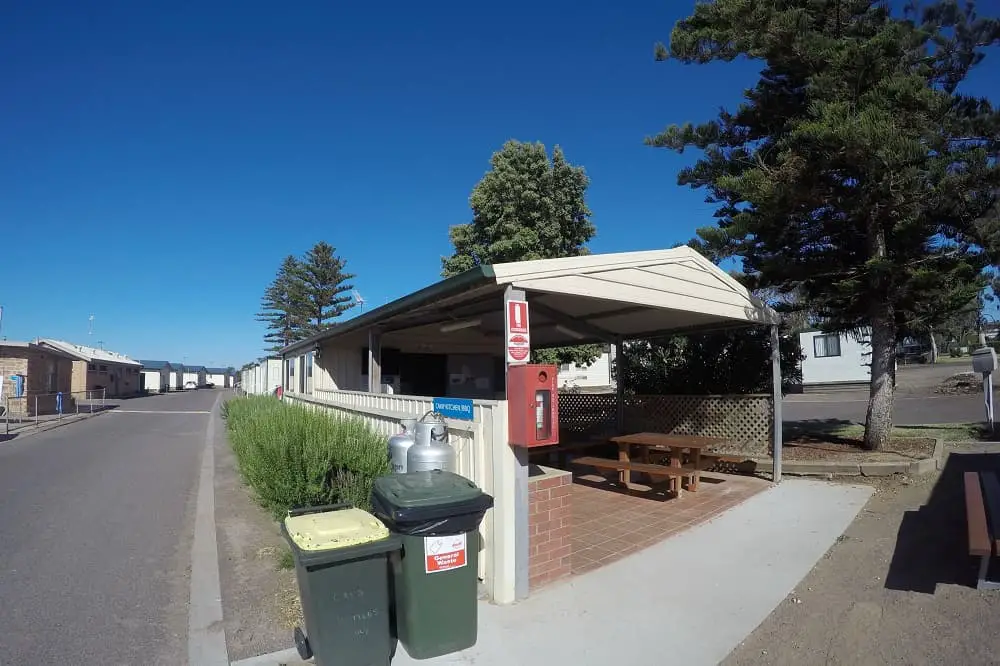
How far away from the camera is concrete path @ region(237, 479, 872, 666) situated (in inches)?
136

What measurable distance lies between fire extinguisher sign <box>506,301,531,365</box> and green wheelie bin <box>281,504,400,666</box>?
1.68 m

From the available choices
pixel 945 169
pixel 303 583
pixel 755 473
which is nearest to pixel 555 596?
pixel 303 583

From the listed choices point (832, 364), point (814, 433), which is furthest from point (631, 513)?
point (832, 364)

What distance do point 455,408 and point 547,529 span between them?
4.11ft

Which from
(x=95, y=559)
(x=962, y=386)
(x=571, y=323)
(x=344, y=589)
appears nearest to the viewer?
(x=344, y=589)

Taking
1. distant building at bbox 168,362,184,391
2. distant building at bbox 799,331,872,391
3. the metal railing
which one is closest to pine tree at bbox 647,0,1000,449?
the metal railing

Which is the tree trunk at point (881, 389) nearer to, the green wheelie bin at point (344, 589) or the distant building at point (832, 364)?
the green wheelie bin at point (344, 589)

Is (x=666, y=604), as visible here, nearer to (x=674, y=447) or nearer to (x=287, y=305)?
(x=674, y=447)

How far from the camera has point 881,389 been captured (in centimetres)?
896

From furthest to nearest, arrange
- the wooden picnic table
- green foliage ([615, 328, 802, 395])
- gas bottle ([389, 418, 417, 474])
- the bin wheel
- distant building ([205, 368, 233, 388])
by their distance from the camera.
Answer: distant building ([205, 368, 233, 388])
green foliage ([615, 328, 802, 395])
the wooden picnic table
gas bottle ([389, 418, 417, 474])
the bin wheel

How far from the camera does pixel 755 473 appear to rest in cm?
845

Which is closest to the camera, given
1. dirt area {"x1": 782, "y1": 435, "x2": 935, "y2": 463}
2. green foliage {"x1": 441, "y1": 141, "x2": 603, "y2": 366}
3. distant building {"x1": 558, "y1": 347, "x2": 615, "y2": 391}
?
dirt area {"x1": 782, "y1": 435, "x2": 935, "y2": 463}

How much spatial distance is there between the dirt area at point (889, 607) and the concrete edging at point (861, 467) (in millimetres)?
1858

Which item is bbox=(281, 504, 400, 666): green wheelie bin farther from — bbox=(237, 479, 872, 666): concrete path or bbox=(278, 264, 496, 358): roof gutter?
bbox=(278, 264, 496, 358): roof gutter
